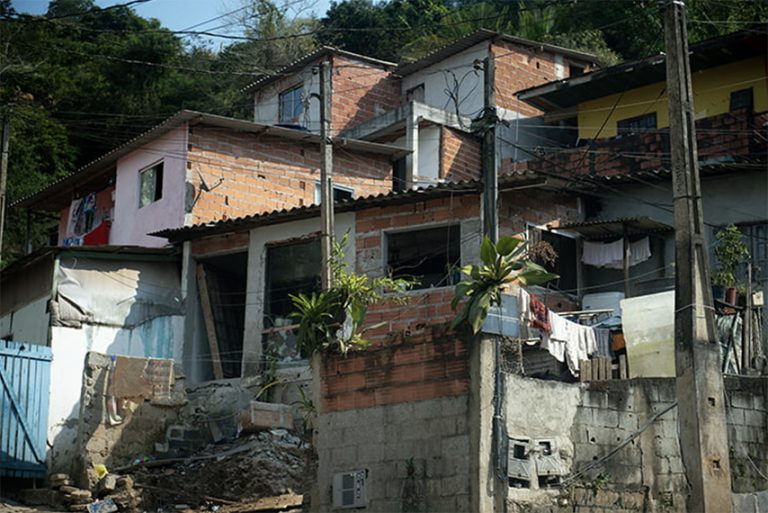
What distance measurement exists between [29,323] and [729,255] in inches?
528

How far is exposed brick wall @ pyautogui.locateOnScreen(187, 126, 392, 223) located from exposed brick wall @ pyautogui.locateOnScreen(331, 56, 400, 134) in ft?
17.8

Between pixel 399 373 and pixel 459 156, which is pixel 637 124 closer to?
pixel 459 156

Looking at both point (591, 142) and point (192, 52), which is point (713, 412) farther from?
point (192, 52)

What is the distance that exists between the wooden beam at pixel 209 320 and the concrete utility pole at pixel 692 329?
37.3 ft

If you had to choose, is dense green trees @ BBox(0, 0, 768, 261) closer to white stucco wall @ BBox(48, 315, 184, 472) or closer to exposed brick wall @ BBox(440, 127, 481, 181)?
exposed brick wall @ BBox(440, 127, 481, 181)

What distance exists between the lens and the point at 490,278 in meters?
13.7

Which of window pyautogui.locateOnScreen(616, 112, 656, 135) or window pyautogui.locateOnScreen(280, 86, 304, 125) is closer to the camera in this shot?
window pyautogui.locateOnScreen(616, 112, 656, 135)

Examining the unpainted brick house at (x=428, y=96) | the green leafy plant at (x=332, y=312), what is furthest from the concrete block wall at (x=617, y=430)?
the unpainted brick house at (x=428, y=96)

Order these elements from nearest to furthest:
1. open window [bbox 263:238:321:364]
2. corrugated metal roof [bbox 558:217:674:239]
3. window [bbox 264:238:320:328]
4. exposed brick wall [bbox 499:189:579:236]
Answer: exposed brick wall [bbox 499:189:579:236] → corrugated metal roof [bbox 558:217:674:239] → open window [bbox 263:238:321:364] → window [bbox 264:238:320:328]

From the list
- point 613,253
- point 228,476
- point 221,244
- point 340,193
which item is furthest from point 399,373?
point 340,193

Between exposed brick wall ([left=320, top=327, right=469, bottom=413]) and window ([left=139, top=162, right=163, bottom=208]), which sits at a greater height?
window ([left=139, top=162, right=163, bottom=208])

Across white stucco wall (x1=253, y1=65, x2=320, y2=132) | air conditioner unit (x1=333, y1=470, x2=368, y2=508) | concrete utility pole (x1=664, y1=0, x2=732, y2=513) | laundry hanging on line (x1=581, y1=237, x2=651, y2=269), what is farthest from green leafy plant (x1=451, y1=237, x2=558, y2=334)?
white stucco wall (x1=253, y1=65, x2=320, y2=132)

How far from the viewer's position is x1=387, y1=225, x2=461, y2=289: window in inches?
803

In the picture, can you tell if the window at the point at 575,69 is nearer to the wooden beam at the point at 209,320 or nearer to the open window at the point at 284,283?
the open window at the point at 284,283
